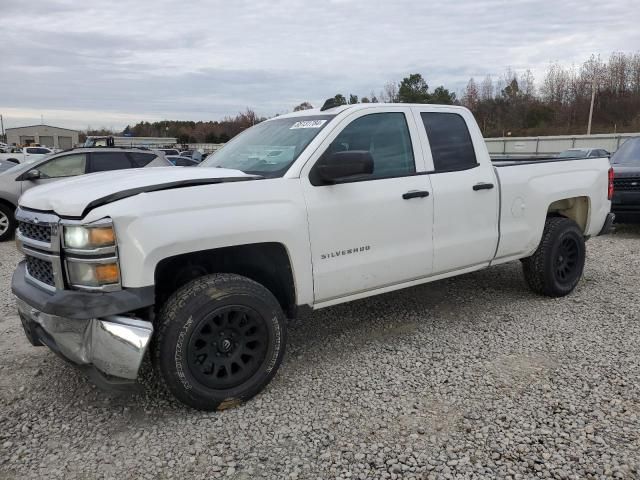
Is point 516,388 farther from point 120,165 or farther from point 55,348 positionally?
point 120,165

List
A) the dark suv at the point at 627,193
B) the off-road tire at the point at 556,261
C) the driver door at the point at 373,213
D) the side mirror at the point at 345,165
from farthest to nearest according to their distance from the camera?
1. the dark suv at the point at 627,193
2. the off-road tire at the point at 556,261
3. the driver door at the point at 373,213
4. the side mirror at the point at 345,165

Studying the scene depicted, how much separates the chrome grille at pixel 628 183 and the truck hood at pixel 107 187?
788cm

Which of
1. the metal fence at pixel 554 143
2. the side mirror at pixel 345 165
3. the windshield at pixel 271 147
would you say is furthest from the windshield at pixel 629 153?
the metal fence at pixel 554 143

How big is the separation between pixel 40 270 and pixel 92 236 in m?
0.64

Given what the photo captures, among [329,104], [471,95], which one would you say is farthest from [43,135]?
[329,104]

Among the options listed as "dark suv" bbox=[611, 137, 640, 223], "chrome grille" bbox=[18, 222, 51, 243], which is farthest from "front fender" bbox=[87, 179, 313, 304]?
"dark suv" bbox=[611, 137, 640, 223]

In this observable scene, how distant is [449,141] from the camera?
4.49 meters

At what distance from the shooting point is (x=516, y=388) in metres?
3.51

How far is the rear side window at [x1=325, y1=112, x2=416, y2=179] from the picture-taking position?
3.93m

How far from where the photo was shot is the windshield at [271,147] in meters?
3.74

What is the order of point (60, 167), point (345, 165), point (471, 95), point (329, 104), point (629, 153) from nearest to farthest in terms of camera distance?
point (345, 165) → point (329, 104) → point (60, 167) → point (629, 153) → point (471, 95)

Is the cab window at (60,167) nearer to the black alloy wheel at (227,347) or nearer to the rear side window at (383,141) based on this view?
the rear side window at (383,141)

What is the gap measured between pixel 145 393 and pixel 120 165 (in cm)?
723

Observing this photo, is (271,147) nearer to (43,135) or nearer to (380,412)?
(380,412)
